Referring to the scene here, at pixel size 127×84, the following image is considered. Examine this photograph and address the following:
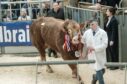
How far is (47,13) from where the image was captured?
15.0 m

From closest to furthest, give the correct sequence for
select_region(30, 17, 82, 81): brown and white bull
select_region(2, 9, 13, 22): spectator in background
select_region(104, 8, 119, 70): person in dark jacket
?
select_region(30, 17, 82, 81): brown and white bull < select_region(104, 8, 119, 70): person in dark jacket < select_region(2, 9, 13, 22): spectator in background

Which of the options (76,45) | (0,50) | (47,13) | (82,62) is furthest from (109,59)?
(82,62)

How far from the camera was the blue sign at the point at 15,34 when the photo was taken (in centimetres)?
1513

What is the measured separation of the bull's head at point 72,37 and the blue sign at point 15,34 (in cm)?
446

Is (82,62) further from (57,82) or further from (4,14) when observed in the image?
(4,14)

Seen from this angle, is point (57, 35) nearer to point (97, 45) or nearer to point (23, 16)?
point (97, 45)

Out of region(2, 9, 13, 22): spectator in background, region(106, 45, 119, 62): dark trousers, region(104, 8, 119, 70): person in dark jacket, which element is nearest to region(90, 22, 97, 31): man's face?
region(104, 8, 119, 70): person in dark jacket

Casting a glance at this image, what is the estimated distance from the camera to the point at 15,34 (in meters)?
15.2

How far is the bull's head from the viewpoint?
10.3 m

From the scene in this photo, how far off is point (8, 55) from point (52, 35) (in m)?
3.77

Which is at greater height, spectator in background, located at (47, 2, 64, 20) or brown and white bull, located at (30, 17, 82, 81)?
spectator in background, located at (47, 2, 64, 20)

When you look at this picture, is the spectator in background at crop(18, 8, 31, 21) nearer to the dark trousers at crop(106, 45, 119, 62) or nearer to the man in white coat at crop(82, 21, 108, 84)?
the dark trousers at crop(106, 45, 119, 62)

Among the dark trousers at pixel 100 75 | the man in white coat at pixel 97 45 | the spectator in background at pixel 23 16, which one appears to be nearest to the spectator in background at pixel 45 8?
the spectator in background at pixel 23 16

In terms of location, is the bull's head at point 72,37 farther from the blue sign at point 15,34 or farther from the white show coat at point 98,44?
the blue sign at point 15,34
